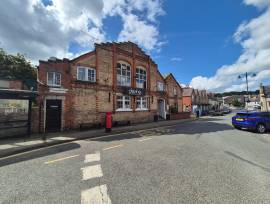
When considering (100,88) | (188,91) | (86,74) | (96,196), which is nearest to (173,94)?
(100,88)

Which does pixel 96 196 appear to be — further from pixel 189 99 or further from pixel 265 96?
pixel 265 96

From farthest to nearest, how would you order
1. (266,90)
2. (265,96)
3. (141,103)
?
(266,90), (265,96), (141,103)

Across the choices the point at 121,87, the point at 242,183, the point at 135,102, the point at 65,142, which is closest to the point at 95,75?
the point at 121,87

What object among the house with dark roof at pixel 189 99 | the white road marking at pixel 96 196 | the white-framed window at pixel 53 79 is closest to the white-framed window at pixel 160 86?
the white-framed window at pixel 53 79

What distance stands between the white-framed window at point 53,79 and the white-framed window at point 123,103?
6581 mm

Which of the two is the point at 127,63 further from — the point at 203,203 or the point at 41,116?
the point at 203,203

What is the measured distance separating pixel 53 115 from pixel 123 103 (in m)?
7.75

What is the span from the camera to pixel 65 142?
9453 mm

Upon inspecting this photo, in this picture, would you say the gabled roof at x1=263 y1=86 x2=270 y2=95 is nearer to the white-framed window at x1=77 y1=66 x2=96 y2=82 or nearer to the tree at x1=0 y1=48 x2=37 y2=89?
the white-framed window at x1=77 y1=66 x2=96 y2=82

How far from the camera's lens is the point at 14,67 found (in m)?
23.1

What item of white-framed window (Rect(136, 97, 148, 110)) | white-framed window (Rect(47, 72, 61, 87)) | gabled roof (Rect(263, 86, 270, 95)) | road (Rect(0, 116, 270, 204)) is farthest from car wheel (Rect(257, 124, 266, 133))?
gabled roof (Rect(263, 86, 270, 95))

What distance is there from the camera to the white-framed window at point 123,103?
18291mm

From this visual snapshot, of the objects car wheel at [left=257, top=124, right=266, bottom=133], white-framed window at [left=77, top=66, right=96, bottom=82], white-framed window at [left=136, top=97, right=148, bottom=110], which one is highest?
white-framed window at [left=77, top=66, right=96, bottom=82]

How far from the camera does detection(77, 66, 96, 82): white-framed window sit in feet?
49.3
